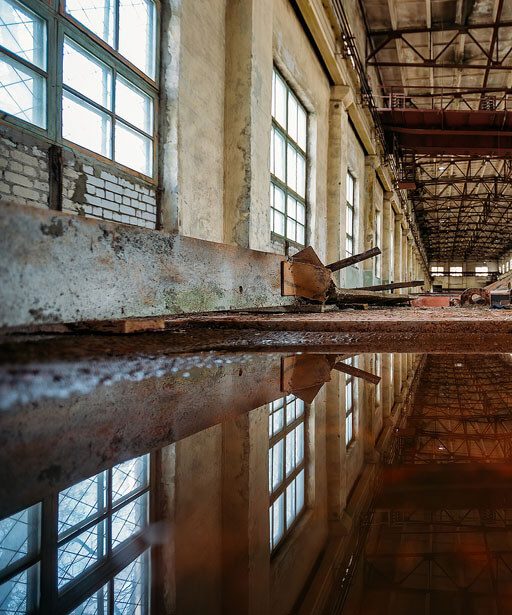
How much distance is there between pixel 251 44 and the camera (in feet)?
19.9

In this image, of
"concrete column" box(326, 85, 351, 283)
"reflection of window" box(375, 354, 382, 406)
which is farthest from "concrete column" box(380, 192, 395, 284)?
"reflection of window" box(375, 354, 382, 406)

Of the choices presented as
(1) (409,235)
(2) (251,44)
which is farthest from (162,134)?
(1) (409,235)

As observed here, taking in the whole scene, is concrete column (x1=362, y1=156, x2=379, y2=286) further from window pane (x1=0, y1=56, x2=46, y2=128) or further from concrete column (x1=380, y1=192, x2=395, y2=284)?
window pane (x1=0, y1=56, x2=46, y2=128)

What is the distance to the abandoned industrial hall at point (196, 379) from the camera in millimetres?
698

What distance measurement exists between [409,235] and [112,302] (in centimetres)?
2631

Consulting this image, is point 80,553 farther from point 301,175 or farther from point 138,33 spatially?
point 301,175

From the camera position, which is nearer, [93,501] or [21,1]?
[93,501]

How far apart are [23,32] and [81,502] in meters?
3.66

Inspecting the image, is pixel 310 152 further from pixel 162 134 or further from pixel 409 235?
pixel 409 235

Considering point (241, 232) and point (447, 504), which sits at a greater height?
point (241, 232)

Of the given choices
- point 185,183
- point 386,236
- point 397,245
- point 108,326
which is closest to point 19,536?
point 108,326

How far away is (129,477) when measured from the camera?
1.03m

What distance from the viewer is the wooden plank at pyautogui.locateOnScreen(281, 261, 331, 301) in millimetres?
5562

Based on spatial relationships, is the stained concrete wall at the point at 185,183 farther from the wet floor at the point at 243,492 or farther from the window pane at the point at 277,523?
the window pane at the point at 277,523
